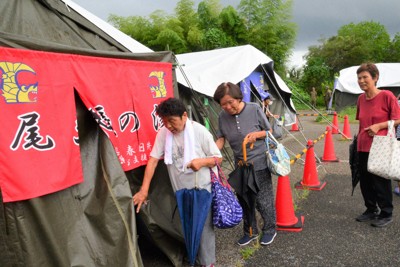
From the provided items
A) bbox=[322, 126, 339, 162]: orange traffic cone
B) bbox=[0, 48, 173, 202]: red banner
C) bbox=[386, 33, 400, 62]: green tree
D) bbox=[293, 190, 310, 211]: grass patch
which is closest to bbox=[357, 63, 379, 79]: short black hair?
bbox=[293, 190, 310, 211]: grass patch

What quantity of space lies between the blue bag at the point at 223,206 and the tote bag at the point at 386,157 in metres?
1.59

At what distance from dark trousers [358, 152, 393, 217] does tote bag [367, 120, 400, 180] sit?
0.59ft

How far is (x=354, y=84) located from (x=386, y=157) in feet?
50.7

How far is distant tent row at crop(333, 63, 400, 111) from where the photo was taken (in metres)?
16.0

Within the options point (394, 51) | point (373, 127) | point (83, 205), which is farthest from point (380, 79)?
point (394, 51)

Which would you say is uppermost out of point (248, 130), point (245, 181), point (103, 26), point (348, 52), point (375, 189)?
point (348, 52)

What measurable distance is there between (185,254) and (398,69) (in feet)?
A: 56.5

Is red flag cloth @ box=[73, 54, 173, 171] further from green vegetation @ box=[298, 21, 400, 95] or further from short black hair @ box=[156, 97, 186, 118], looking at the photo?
green vegetation @ box=[298, 21, 400, 95]

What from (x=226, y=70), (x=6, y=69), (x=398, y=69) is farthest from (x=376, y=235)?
(x=398, y=69)

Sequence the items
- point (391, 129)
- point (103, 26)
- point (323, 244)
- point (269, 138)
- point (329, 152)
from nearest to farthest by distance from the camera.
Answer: point (269, 138) < point (391, 129) < point (323, 244) < point (103, 26) < point (329, 152)

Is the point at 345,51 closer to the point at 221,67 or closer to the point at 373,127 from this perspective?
the point at 221,67

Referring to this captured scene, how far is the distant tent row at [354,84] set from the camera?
16.0m

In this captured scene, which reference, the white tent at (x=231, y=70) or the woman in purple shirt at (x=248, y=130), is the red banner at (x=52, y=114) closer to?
the woman in purple shirt at (x=248, y=130)

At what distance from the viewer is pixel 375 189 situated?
343 cm
